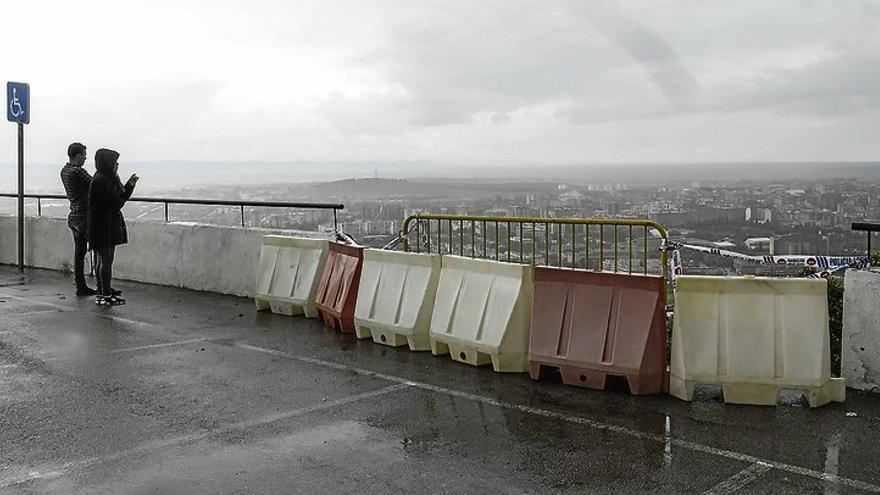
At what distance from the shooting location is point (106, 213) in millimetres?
12047

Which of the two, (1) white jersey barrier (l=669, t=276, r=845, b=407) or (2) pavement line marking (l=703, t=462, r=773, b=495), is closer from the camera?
(2) pavement line marking (l=703, t=462, r=773, b=495)

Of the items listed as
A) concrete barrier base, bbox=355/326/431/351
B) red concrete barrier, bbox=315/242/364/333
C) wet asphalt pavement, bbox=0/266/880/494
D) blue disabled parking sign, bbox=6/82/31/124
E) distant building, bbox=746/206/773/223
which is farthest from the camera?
blue disabled parking sign, bbox=6/82/31/124

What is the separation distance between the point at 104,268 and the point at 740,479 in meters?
9.78

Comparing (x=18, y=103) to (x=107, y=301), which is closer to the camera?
(x=107, y=301)

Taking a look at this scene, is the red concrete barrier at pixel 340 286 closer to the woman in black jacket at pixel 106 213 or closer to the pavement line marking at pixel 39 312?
the woman in black jacket at pixel 106 213

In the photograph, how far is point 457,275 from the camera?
873cm

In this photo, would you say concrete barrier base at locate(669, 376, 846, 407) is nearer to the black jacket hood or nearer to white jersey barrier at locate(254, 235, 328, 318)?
white jersey barrier at locate(254, 235, 328, 318)

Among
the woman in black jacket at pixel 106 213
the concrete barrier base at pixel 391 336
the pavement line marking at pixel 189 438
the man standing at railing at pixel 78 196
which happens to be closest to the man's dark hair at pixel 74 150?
the man standing at railing at pixel 78 196

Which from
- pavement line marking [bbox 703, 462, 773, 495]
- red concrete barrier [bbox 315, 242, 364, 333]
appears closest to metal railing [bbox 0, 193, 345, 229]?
red concrete barrier [bbox 315, 242, 364, 333]

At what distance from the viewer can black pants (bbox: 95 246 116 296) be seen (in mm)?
12156

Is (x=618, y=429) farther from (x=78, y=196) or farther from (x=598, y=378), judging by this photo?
(x=78, y=196)

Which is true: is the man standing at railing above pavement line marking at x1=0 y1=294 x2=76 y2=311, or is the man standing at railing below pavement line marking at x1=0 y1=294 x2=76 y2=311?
above

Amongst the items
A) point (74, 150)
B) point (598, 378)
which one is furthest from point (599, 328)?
point (74, 150)

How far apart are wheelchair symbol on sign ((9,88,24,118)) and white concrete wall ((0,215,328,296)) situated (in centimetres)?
216
